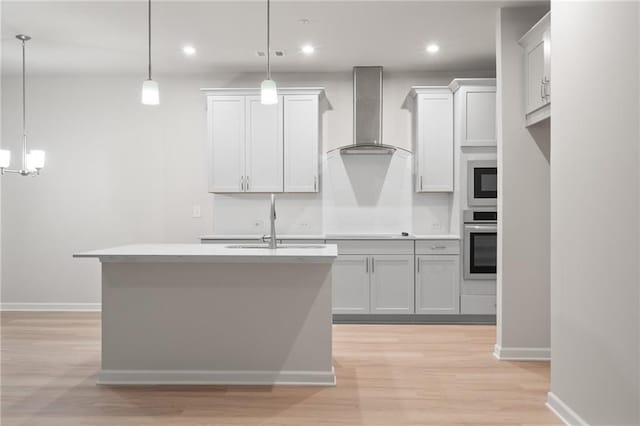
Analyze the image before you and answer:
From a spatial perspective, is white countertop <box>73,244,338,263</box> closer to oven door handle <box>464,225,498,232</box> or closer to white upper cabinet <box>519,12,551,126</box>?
white upper cabinet <box>519,12,551,126</box>

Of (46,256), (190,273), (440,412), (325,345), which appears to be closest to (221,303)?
(190,273)

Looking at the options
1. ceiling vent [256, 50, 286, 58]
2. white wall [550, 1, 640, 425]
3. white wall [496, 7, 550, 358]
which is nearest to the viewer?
white wall [550, 1, 640, 425]

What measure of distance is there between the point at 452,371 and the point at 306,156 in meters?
2.65

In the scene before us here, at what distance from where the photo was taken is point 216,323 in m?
3.17

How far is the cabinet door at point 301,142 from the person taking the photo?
5199 mm

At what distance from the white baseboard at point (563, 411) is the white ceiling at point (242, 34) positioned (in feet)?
9.17

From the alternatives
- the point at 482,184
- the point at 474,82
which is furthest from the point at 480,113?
the point at 482,184

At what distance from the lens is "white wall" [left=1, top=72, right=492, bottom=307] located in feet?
18.5

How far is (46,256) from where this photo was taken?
5.68 m

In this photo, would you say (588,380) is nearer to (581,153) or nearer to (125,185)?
(581,153)

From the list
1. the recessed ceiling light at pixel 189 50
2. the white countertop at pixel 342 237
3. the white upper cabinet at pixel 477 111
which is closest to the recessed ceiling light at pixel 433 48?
the white upper cabinet at pixel 477 111

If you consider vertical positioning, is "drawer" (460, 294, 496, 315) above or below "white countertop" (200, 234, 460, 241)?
below

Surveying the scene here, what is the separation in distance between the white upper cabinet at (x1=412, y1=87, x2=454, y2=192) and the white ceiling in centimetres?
39

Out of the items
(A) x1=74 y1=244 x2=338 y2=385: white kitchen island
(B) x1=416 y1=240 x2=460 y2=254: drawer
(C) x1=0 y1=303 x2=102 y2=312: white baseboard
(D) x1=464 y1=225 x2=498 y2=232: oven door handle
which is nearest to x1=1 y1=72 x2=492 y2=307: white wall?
(C) x1=0 y1=303 x2=102 y2=312: white baseboard
